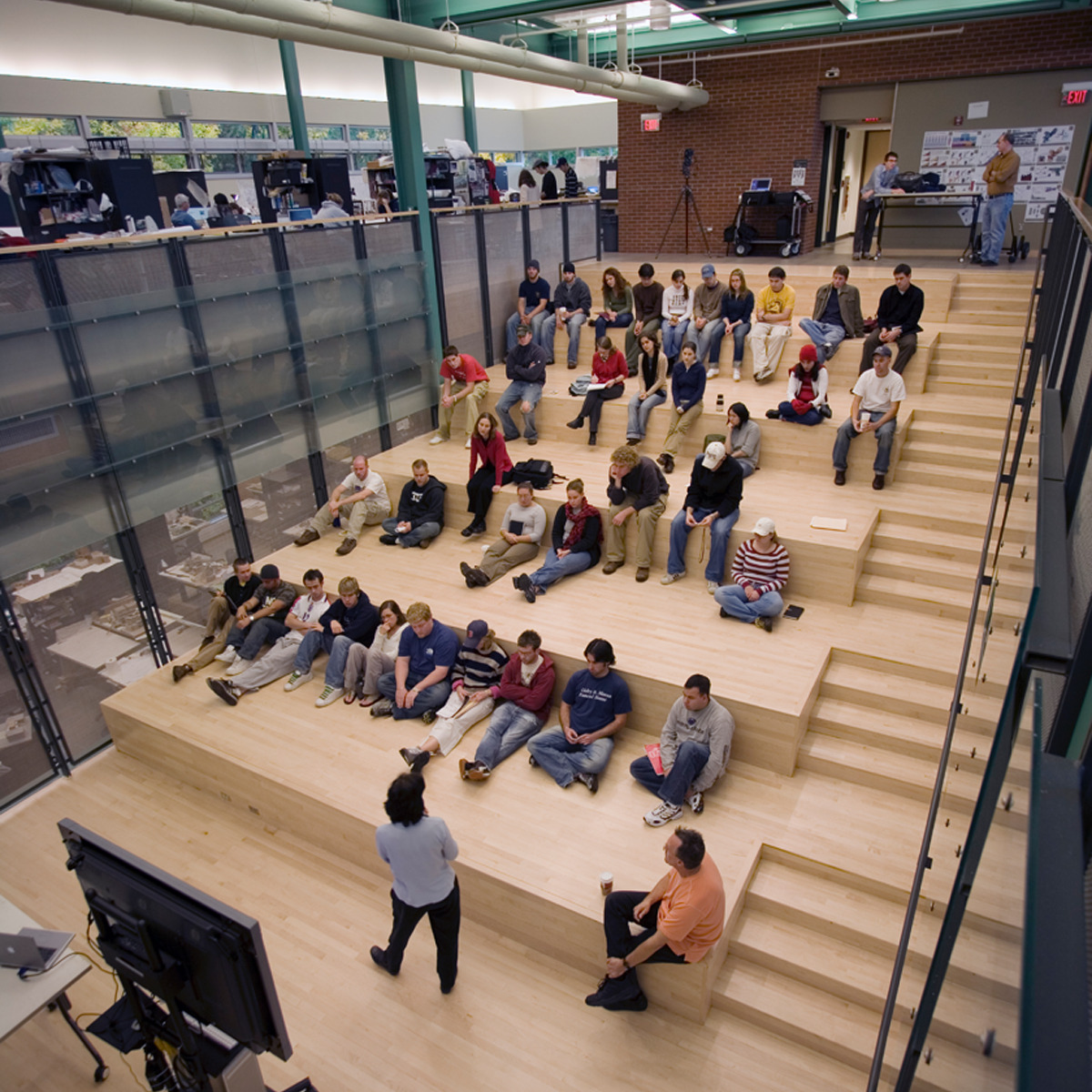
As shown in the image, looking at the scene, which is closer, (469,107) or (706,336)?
(706,336)

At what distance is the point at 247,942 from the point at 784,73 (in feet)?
47.7

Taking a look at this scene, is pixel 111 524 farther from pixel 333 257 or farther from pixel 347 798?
pixel 333 257

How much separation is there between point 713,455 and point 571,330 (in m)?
4.97

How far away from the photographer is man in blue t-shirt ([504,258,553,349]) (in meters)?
11.4

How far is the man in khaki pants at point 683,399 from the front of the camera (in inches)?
345

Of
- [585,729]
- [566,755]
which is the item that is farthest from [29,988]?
[585,729]

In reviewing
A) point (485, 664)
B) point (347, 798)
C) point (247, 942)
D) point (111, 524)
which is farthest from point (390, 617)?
point (247, 942)

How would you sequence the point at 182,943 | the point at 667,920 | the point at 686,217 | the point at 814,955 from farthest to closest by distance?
the point at 686,217
the point at 814,955
the point at 667,920
the point at 182,943

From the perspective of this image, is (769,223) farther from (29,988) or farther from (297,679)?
(29,988)

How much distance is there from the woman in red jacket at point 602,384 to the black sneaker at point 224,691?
4999mm

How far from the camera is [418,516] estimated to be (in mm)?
8953

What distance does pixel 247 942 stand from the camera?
108 inches

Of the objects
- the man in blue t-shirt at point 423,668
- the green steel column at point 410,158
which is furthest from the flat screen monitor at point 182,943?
the green steel column at point 410,158

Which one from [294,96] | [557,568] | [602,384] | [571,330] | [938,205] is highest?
[294,96]
